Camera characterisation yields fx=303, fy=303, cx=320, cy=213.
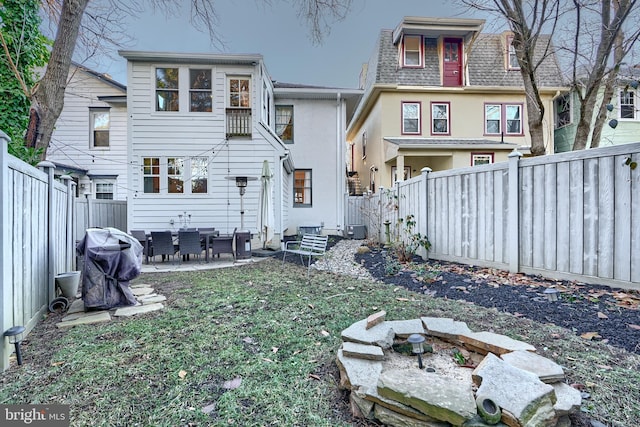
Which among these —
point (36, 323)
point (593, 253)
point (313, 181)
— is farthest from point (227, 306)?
point (313, 181)

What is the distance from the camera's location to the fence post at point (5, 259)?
260cm

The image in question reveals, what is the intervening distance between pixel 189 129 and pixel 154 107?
125 centimetres

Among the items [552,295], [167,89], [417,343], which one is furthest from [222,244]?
[552,295]

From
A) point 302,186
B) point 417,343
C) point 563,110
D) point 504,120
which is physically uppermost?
point 563,110

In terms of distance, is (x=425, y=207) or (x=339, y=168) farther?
(x=339, y=168)

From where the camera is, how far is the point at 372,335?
2.62 metres

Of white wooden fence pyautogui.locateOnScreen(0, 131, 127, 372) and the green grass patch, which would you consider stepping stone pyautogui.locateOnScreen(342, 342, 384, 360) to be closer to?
the green grass patch

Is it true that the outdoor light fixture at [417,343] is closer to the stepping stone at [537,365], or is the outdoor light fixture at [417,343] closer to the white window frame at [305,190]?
the stepping stone at [537,365]

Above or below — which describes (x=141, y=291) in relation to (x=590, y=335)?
below

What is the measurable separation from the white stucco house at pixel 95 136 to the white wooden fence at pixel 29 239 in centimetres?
900

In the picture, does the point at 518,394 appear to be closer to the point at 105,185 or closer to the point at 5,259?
the point at 5,259

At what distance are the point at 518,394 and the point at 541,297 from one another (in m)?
2.54

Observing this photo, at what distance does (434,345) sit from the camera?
2.70 meters

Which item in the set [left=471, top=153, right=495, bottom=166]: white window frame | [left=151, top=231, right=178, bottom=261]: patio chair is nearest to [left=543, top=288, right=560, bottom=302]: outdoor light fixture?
[left=151, top=231, right=178, bottom=261]: patio chair
